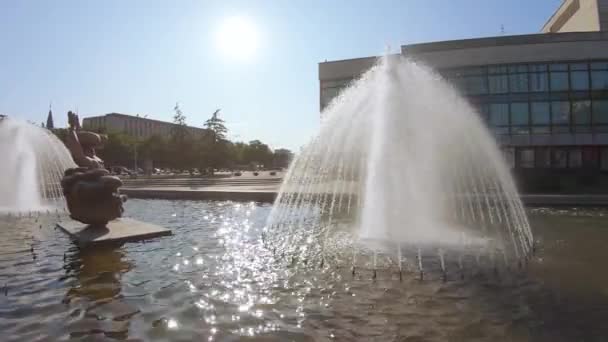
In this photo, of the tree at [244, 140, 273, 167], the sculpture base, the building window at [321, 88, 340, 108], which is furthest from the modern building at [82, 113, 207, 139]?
the sculpture base

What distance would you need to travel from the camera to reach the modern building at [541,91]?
33.8 m

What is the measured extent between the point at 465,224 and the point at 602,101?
30.4m

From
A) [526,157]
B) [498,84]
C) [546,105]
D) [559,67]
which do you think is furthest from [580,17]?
[526,157]

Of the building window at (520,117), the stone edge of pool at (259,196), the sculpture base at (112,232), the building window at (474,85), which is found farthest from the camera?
the building window at (474,85)

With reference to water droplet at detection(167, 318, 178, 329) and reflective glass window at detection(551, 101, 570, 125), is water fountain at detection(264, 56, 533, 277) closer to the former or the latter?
water droplet at detection(167, 318, 178, 329)

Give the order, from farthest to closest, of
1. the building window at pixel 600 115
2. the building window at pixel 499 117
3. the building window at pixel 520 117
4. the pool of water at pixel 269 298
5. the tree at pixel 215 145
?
the tree at pixel 215 145 → the building window at pixel 499 117 → the building window at pixel 520 117 → the building window at pixel 600 115 → the pool of water at pixel 269 298

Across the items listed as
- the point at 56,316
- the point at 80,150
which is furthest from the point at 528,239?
the point at 80,150

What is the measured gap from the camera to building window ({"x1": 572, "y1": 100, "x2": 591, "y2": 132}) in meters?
33.8

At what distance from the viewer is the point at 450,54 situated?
3650 cm

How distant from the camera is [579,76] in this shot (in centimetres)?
3397

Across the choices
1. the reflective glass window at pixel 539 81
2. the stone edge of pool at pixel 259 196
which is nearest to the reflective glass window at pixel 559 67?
the reflective glass window at pixel 539 81

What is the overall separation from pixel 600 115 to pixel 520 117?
631 centimetres

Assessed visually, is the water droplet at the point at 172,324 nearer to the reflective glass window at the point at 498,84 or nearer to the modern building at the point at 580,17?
the reflective glass window at the point at 498,84

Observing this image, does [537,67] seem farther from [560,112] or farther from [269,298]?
[269,298]
